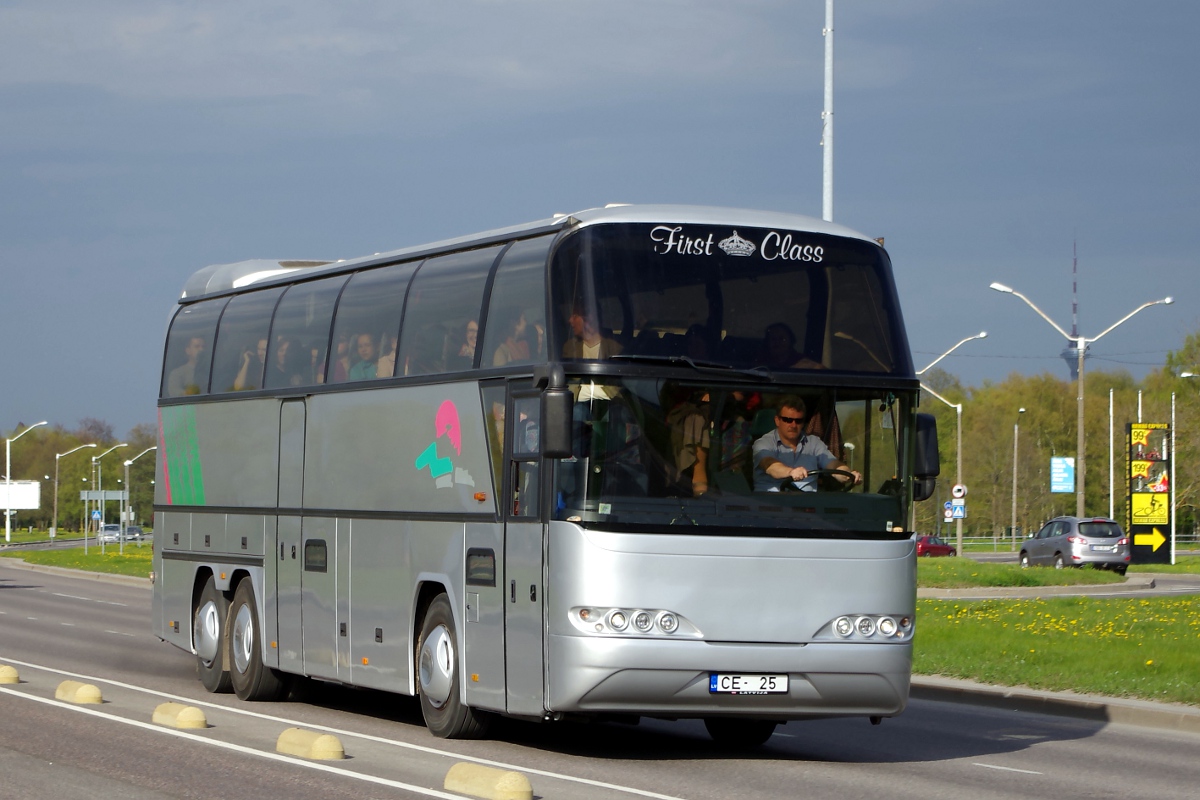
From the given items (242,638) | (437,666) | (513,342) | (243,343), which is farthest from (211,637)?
(513,342)

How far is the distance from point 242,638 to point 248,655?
0.21 m

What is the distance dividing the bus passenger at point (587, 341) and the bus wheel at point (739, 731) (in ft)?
11.8

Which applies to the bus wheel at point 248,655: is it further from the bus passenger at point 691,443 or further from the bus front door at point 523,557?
the bus passenger at point 691,443

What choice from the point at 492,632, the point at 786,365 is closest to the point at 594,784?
the point at 492,632

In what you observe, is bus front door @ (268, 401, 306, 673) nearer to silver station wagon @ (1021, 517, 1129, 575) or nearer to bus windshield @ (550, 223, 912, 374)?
bus windshield @ (550, 223, 912, 374)

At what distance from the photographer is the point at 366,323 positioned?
14.9 metres

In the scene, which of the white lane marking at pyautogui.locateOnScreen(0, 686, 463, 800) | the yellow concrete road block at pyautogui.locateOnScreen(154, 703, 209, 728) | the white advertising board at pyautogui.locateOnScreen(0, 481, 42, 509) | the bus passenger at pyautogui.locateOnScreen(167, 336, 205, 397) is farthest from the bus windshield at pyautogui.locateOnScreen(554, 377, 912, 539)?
the white advertising board at pyautogui.locateOnScreen(0, 481, 42, 509)

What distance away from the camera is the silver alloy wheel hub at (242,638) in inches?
664

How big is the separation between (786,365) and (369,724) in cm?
524

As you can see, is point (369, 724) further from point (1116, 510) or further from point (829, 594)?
point (1116, 510)

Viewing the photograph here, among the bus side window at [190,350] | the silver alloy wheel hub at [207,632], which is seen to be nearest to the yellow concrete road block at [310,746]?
the silver alloy wheel hub at [207,632]

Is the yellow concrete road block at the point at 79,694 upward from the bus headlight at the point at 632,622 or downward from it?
downward

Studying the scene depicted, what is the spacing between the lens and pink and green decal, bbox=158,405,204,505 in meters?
18.3

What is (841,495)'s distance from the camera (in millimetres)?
11781
